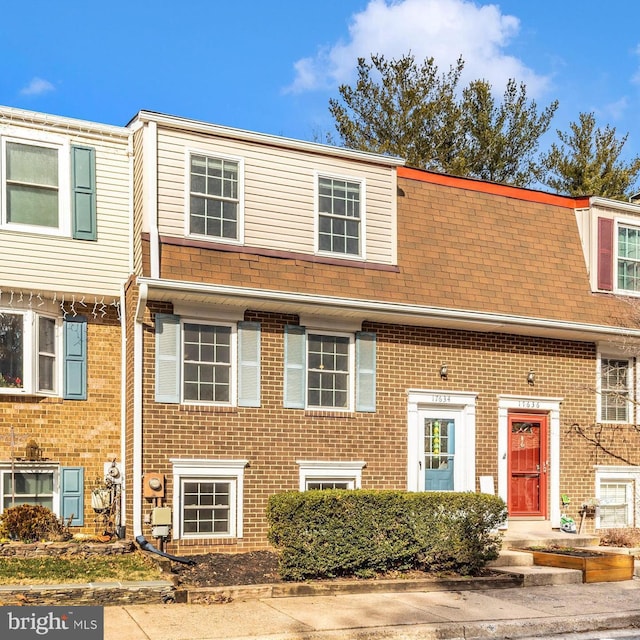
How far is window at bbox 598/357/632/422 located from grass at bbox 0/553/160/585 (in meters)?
9.20

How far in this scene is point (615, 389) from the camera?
17.9m

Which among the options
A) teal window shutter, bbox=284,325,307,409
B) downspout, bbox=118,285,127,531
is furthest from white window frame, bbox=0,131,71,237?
teal window shutter, bbox=284,325,307,409

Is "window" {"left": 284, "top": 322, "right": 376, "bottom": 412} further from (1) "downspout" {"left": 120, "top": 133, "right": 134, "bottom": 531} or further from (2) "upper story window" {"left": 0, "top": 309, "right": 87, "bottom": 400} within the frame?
(2) "upper story window" {"left": 0, "top": 309, "right": 87, "bottom": 400}

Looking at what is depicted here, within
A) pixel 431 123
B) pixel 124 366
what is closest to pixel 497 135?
pixel 431 123

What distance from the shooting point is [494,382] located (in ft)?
54.2

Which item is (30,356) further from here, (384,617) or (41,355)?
(384,617)

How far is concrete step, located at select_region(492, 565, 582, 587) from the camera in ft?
43.8

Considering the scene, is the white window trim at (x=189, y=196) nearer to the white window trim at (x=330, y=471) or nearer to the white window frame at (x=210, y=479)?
the white window frame at (x=210, y=479)

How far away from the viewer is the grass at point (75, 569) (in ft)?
36.4

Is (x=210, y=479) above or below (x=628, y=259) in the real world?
below

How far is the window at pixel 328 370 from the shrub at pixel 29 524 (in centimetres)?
422

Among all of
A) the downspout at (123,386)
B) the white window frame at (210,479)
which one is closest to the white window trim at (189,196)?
the downspout at (123,386)

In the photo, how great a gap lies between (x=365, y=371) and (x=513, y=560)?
3.69 m

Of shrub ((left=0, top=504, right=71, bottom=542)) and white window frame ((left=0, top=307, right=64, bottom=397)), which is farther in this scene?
white window frame ((left=0, top=307, right=64, bottom=397))
